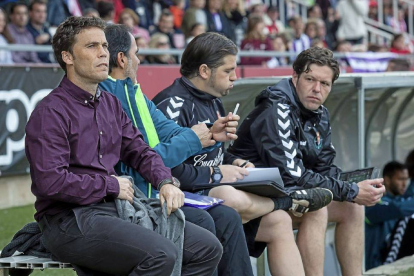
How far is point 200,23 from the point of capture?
496 inches

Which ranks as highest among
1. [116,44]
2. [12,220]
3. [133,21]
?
[133,21]

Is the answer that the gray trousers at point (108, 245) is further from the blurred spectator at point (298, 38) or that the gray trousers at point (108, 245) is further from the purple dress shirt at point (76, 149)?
the blurred spectator at point (298, 38)

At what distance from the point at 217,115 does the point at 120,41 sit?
2.78 ft

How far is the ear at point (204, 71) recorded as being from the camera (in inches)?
195

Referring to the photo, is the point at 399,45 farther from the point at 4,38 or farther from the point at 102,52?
the point at 102,52

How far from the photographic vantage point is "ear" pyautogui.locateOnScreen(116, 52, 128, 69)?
4586mm

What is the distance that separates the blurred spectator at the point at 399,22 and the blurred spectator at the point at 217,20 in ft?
24.2

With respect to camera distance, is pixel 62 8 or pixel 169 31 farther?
pixel 169 31

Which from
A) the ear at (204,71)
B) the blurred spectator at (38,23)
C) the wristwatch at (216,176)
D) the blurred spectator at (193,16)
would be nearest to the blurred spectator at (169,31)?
the blurred spectator at (193,16)

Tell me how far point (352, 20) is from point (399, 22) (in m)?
3.41

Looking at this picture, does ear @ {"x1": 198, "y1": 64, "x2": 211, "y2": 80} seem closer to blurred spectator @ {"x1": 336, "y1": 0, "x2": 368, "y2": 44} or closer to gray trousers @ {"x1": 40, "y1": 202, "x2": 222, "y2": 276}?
gray trousers @ {"x1": 40, "y1": 202, "x2": 222, "y2": 276}

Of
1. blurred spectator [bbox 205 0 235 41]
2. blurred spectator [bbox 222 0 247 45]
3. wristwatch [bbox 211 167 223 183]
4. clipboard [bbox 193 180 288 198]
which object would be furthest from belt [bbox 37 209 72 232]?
blurred spectator [bbox 222 0 247 45]

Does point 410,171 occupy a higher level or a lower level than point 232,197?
lower

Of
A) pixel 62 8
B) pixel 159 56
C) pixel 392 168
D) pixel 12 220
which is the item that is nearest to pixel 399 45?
pixel 159 56
